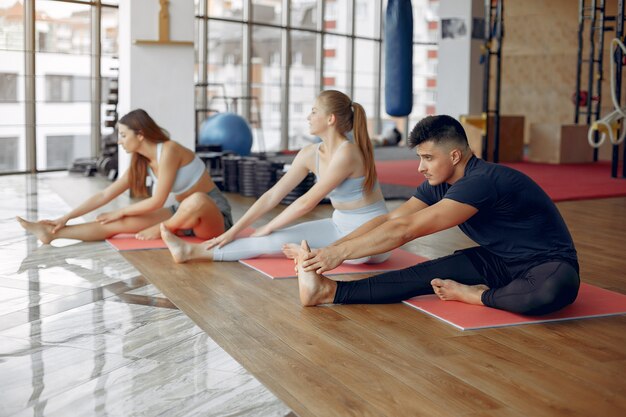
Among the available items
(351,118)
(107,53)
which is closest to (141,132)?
(351,118)

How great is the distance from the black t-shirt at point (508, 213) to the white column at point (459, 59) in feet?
26.5

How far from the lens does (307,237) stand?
153 inches

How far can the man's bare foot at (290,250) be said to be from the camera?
3.78 meters

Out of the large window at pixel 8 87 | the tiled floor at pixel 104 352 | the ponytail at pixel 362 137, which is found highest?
the large window at pixel 8 87

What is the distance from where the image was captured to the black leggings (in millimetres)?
2818

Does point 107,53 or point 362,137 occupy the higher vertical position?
point 107,53

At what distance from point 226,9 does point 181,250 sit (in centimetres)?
784

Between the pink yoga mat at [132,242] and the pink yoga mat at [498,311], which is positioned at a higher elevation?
the pink yoga mat at [498,311]

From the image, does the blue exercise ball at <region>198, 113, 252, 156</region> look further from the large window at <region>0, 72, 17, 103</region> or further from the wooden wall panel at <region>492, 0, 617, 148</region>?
the wooden wall panel at <region>492, 0, 617, 148</region>

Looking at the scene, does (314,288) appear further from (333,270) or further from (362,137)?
(362,137)

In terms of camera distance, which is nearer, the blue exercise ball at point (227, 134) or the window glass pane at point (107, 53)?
the blue exercise ball at point (227, 134)

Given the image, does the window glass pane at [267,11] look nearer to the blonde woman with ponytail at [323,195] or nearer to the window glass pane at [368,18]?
the window glass pane at [368,18]

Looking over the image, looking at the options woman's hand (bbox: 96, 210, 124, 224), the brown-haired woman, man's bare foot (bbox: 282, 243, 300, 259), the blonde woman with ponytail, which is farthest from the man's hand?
woman's hand (bbox: 96, 210, 124, 224)

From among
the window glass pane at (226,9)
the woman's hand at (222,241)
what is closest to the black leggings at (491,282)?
the woman's hand at (222,241)
